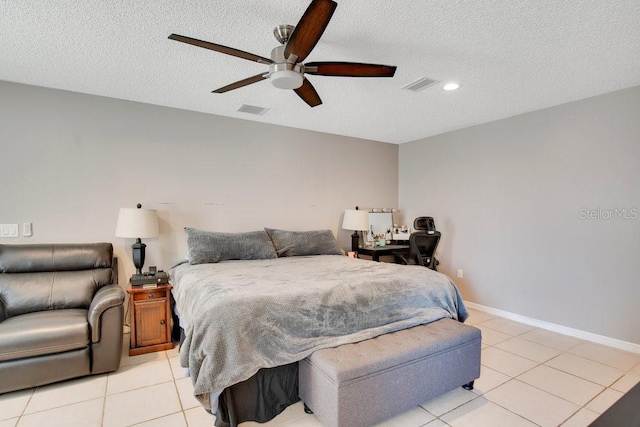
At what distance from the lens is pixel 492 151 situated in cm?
414

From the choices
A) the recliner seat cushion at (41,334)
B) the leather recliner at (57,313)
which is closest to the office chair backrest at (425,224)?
the leather recliner at (57,313)

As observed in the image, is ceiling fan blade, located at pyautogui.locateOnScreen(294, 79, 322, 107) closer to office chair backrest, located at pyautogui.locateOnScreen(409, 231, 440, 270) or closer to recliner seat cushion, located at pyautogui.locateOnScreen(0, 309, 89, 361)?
office chair backrest, located at pyautogui.locateOnScreen(409, 231, 440, 270)

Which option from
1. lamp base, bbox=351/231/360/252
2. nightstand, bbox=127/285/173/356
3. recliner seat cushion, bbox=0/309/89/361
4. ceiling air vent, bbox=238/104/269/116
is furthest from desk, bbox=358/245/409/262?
recliner seat cushion, bbox=0/309/89/361

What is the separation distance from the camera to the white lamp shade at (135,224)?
10.1 ft

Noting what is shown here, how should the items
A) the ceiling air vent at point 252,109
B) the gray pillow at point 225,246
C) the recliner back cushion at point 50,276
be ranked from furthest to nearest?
1. the ceiling air vent at point 252,109
2. the gray pillow at point 225,246
3. the recliner back cushion at point 50,276

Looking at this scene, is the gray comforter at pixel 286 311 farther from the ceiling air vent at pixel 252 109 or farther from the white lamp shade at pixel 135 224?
the ceiling air vent at pixel 252 109

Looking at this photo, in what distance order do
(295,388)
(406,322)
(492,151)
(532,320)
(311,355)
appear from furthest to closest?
1. (492,151)
2. (532,320)
3. (406,322)
4. (295,388)
5. (311,355)

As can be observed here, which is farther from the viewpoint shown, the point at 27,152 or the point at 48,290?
the point at 27,152

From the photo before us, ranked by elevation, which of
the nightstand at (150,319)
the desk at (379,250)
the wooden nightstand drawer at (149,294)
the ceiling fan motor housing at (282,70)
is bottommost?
the nightstand at (150,319)

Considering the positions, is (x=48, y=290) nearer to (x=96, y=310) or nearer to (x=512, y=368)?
(x=96, y=310)

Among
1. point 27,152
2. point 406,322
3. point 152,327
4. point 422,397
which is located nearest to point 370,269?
point 406,322

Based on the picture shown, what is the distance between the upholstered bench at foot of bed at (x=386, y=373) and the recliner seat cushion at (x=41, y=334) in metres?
1.69

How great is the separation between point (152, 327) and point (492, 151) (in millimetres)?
4344

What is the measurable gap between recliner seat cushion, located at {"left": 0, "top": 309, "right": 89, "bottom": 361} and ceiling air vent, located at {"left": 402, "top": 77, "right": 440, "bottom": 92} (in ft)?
11.0
